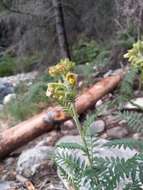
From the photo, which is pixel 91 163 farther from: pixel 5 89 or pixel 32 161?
pixel 5 89

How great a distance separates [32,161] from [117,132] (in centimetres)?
84

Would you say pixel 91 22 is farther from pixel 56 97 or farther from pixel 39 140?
pixel 56 97

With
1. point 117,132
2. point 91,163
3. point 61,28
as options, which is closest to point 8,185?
point 117,132

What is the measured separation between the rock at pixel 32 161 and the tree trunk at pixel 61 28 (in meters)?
4.26

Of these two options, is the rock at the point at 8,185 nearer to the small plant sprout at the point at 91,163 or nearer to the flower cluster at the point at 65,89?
the small plant sprout at the point at 91,163

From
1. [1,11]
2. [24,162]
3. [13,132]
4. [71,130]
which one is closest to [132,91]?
[71,130]

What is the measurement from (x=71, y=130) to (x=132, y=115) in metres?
2.58

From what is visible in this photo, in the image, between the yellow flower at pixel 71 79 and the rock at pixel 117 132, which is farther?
the rock at pixel 117 132

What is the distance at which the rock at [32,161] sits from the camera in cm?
394

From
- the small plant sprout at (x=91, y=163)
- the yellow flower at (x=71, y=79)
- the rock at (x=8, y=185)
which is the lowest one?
the rock at (x=8, y=185)

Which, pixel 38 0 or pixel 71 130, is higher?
pixel 38 0

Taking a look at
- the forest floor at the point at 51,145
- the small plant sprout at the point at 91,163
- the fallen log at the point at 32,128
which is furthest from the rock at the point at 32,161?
the small plant sprout at the point at 91,163

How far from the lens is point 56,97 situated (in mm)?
1918

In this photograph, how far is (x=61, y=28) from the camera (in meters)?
8.24
